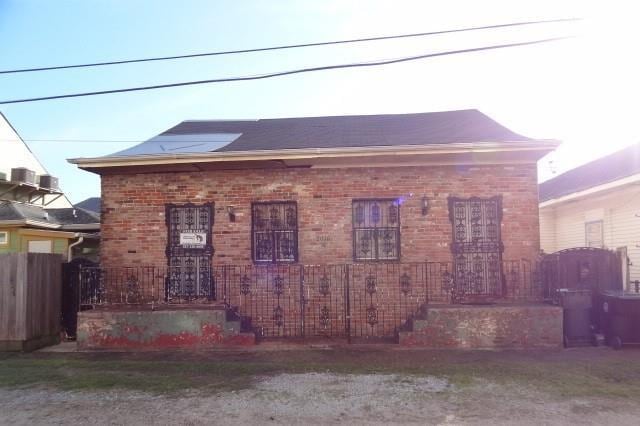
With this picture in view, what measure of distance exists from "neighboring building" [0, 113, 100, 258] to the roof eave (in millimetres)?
8703

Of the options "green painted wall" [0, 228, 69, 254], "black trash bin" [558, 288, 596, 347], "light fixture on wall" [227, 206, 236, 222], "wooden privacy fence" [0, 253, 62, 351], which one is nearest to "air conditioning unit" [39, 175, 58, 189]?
"green painted wall" [0, 228, 69, 254]

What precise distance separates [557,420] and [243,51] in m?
6.28

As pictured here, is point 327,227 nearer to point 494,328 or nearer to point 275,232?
point 275,232

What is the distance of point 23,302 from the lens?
8.26 meters

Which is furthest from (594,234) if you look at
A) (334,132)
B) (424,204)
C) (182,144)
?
(182,144)

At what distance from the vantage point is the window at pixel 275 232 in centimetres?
923

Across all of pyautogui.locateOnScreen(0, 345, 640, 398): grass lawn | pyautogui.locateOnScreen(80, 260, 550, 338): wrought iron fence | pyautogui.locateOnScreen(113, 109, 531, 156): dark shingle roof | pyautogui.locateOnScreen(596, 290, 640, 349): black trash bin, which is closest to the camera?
pyautogui.locateOnScreen(0, 345, 640, 398): grass lawn

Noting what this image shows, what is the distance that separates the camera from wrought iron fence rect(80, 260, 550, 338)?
8953 millimetres

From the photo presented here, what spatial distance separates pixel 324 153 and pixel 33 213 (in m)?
14.0

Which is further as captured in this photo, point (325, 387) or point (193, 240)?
point (193, 240)

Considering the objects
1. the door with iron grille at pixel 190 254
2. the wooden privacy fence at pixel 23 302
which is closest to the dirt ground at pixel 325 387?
the wooden privacy fence at pixel 23 302

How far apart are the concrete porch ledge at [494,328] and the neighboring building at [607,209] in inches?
172

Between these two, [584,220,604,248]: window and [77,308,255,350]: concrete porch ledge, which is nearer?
[77,308,255,350]: concrete porch ledge

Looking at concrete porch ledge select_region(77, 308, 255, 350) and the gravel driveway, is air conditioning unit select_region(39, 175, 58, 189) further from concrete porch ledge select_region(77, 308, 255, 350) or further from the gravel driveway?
the gravel driveway
